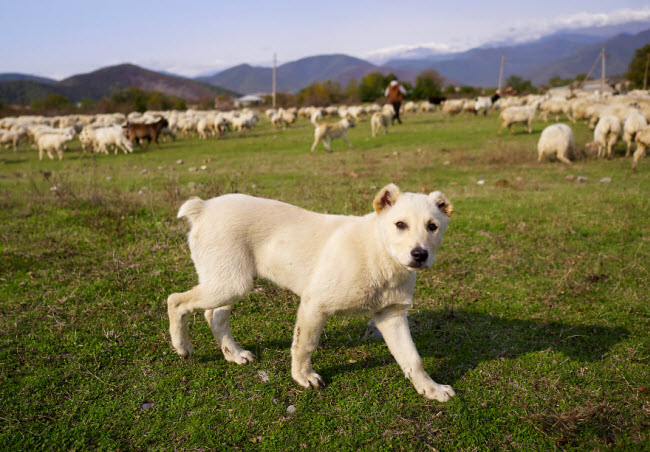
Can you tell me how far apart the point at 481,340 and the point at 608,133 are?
13683mm

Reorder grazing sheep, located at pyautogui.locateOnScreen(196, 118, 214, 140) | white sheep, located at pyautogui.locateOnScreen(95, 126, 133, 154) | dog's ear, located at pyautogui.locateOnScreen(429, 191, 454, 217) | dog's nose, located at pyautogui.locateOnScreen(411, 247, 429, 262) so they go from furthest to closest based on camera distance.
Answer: grazing sheep, located at pyautogui.locateOnScreen(196, 118, 214, 140) < white sheep, located at pyautogui.locateOnScreen(95, 126, 133, 154) < dog's ear, located at pyautogui.locateOnScreen(429, 191, 454, 217) < dog's nose, located at pyautogui.locateOnScreen(411, 247, 429, 262)

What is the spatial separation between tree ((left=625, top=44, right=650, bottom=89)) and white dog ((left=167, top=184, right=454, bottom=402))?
76.3 m

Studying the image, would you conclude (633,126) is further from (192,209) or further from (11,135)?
(11,135)

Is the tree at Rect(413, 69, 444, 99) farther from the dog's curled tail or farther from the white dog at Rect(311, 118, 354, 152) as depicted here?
the dog's curled tail

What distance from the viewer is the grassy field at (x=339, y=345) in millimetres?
3088

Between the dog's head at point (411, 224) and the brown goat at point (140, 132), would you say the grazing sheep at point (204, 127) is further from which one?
the dog's head at point (411, 224)

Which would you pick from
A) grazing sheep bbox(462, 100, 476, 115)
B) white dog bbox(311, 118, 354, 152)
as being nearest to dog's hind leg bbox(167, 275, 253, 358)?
white dog bbox(311, 118, 354, 152)

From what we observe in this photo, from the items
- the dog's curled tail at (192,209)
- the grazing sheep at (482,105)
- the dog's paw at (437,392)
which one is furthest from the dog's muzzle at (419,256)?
the grazing sheep at (482,105)

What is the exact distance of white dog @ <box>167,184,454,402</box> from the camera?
314cm

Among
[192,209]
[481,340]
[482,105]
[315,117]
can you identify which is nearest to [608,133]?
[481,340]

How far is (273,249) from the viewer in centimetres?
345

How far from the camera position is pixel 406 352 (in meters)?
3.38

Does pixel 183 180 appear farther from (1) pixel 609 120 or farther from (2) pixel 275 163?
(1) pixel 609 120

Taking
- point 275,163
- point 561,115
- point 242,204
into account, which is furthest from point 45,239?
point 561,115
